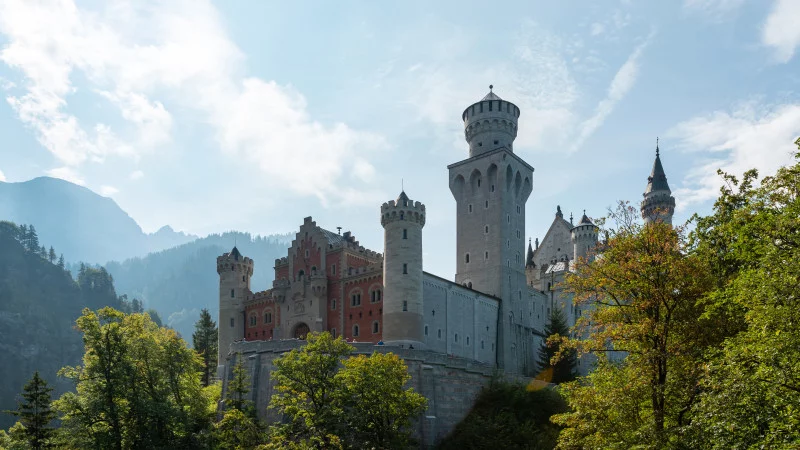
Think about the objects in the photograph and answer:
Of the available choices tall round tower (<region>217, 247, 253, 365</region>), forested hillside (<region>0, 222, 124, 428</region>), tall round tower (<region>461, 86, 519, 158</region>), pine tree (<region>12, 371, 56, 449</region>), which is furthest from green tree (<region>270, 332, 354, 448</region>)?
forested hillside (<region>0, 222, 124, 428</region>)

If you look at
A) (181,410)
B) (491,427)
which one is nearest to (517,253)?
(491,427)

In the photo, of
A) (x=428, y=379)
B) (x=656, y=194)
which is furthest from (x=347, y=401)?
(x=656, y=194)

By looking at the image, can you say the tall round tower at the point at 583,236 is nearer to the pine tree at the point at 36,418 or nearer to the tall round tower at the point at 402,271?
the tall round tower at the point at 402,271

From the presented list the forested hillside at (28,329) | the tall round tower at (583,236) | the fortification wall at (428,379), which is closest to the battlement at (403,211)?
the fortification wall at (428,379)

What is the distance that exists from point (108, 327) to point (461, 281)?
38.6 meters

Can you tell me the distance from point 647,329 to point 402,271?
33.5m

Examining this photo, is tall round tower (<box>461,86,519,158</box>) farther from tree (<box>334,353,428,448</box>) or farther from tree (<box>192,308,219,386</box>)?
tree (<box>334,353,428,448</box>)

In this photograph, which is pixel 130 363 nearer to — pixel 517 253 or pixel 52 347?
pixel 517 253

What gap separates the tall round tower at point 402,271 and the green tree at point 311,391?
14.3 m

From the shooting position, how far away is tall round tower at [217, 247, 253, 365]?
6956 cm

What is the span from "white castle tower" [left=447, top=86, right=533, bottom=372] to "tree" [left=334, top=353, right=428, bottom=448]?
29.9 metres

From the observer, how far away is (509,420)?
4519 centimetres

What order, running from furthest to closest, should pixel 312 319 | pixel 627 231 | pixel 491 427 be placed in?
pixel 312 319 < pixel 491 427 < pixel 627 231

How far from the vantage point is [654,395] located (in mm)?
23109
